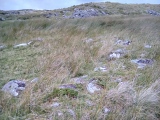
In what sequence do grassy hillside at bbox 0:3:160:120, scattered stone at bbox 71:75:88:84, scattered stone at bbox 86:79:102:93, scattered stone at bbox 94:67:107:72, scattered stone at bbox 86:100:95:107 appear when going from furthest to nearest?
scattered stone at bbox 94:67:107:72
scattered stone at bbox 71:75:88:84
scattered stone at bbox 86:79:102:93
scattered stone at bbox 86:100:95:107
grassy hillside at bbox 0:3:160:120

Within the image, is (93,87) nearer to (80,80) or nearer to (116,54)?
(80,80)

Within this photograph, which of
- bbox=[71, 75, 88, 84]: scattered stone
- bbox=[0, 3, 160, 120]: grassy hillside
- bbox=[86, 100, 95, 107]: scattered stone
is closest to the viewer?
bbox=[0, 3, 160, 120]: grassy hillside

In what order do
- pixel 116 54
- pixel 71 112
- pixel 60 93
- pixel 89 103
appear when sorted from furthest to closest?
pixel 116 54, pixel 60 93, pixel 89 103, pixel 71 112

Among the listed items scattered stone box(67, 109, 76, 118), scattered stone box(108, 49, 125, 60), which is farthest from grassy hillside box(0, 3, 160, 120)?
scattered stone box(108, 49, 125, 60)

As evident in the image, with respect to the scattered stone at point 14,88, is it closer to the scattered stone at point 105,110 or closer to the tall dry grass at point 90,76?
the tall dry grass at point 90,76

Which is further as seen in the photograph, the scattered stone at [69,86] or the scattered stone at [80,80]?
the scattered stone at [80,80]

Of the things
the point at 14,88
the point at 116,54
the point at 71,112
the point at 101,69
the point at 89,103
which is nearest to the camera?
the point at 71,112

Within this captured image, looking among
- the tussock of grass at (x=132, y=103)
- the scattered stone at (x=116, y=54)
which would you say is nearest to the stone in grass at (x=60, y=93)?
the tussock of grass at (x=132, y=103)

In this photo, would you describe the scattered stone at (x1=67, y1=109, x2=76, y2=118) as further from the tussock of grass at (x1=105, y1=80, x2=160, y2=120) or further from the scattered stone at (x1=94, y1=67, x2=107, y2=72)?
the scattered stone at (x1=94, y1=67, x2=107, y2=72)

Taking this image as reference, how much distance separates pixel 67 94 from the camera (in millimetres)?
2869

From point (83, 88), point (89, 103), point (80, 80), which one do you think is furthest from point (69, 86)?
point (89, 103)

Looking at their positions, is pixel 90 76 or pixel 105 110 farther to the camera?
pixel 90 76

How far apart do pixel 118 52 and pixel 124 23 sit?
4.86 meters

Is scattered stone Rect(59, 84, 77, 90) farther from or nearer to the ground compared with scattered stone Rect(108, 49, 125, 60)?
nearer to the ground
